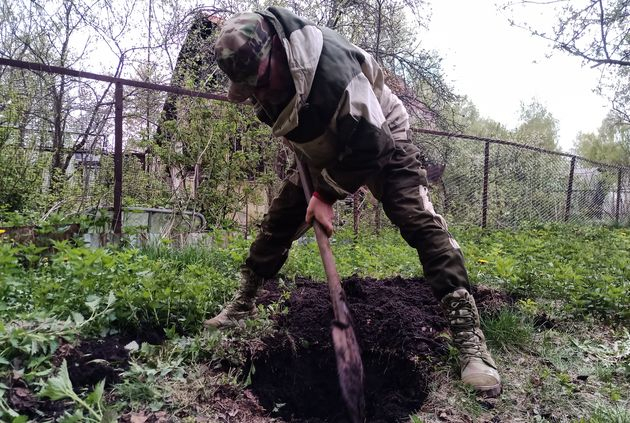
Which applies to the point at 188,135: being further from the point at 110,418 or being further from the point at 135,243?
the point at 110,418

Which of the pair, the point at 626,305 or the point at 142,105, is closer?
the point at 626,305

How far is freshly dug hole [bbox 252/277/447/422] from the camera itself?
223cm

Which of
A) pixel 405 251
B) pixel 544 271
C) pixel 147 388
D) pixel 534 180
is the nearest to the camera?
pixel 147 388

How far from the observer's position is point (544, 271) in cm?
349

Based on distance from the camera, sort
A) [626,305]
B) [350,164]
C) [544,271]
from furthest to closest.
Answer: [544,271] < [626,305] < [350,164]

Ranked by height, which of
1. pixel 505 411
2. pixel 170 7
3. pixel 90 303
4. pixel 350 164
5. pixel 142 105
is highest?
pixel 170 7

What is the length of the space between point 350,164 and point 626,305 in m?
2.09

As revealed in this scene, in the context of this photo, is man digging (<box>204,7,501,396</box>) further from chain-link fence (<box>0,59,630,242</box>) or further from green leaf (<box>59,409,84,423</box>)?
chain-link fence (<box>0,59,630,242</box>)

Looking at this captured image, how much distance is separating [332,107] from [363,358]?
4.48 feet

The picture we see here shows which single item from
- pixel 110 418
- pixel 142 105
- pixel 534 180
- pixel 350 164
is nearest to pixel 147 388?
pixel 110 418

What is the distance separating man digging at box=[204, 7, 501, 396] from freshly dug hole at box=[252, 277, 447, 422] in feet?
0.89

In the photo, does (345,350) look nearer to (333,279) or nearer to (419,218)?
(333,279)

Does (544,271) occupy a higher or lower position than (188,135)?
lower

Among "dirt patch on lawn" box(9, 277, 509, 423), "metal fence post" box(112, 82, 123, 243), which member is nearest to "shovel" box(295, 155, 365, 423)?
"dirt patch on lawn" box(9, 277, 509, 423)
